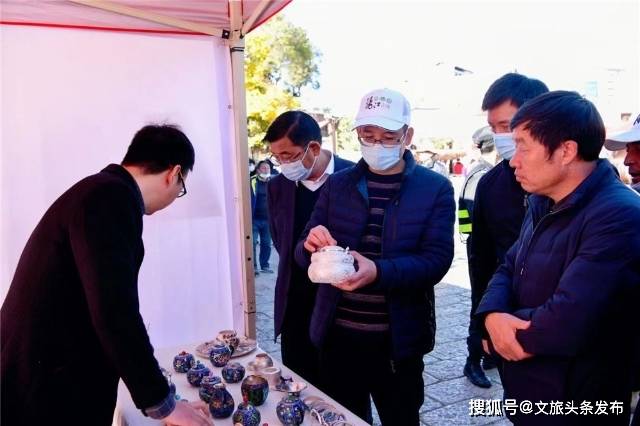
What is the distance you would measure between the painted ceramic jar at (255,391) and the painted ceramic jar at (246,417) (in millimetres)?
110

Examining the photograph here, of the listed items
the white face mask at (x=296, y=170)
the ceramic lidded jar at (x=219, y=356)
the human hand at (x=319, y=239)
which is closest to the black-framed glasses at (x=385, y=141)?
the human hand at (x=319, y=239)

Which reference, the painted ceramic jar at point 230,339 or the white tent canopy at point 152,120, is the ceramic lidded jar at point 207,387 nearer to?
the painted ceramic jar at point 230,339

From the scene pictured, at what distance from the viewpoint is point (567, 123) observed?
123 cm

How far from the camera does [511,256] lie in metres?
1.50

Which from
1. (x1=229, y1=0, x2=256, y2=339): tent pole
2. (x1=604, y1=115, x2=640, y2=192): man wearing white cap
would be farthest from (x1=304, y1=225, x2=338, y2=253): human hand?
(x1=604, y1=115, x2=640, y2=192): man wearing white cap

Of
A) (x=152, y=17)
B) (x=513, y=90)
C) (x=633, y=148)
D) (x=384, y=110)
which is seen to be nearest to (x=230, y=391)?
(x=384, y=110)

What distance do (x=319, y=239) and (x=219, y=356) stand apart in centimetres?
63

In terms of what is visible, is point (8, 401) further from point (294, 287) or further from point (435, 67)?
point (435, 67)

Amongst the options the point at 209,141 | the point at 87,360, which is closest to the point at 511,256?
the point at 87,360

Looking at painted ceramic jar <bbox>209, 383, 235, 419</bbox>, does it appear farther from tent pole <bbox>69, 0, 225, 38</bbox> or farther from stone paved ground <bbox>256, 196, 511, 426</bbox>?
tent pole <bbox>69, 0, 225, 38</bbox>

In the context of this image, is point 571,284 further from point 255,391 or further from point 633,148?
point 633,148

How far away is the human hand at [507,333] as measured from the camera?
1210 millimetres

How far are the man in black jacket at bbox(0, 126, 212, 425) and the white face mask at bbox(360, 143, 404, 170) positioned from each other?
0.80m

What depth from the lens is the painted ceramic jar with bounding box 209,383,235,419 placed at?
4.88ft
